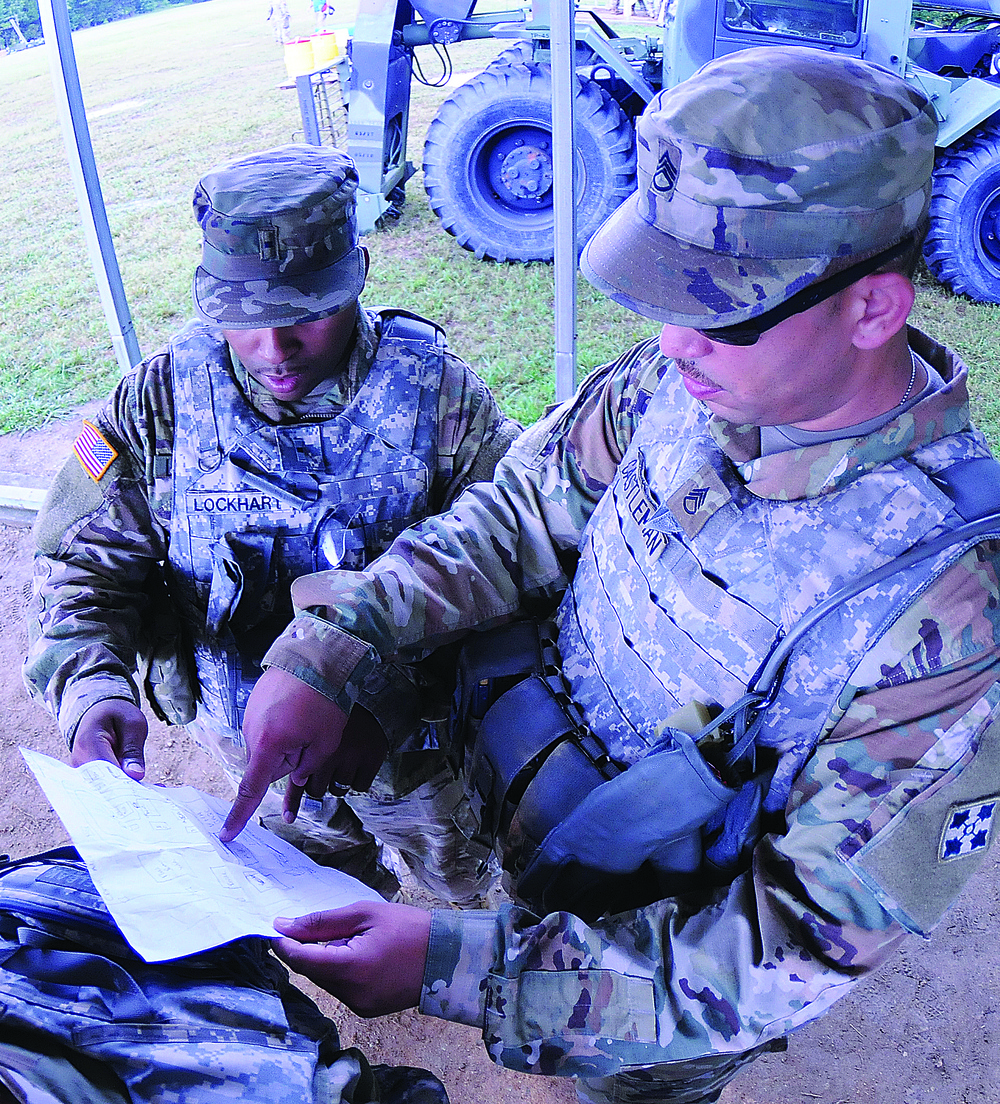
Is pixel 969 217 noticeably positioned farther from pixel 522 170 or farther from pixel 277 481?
pixel 277 481

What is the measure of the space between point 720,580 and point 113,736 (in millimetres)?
995

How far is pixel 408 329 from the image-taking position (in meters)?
1.85

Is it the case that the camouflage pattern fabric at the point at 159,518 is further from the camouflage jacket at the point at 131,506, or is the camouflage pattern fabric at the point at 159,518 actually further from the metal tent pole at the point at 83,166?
the metal tent pole at the point at 83,166

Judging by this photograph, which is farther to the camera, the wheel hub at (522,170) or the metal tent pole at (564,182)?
the wheel hub at (522,170)

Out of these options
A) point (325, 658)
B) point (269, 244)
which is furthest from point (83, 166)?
point (325, 658)

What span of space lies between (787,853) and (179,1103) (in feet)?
2.33

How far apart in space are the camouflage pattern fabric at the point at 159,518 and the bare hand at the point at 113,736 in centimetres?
5

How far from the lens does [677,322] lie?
1115 mm

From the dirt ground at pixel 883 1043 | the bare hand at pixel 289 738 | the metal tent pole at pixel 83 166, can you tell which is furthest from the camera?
the metal tent pole at pixel 83 166

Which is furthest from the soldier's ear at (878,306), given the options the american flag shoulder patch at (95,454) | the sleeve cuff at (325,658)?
the american flag shoulder patch at (95,454)

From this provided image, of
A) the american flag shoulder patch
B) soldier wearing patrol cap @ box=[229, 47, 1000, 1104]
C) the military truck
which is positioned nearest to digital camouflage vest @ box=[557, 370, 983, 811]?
soldier wearing patrol cap @ box=[229, 47, 1000, 1104]

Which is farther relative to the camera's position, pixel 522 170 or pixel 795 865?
pixel 522 170

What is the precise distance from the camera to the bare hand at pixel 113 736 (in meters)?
1.43

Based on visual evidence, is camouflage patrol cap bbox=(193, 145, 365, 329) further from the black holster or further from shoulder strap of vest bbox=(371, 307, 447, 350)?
the black holster
